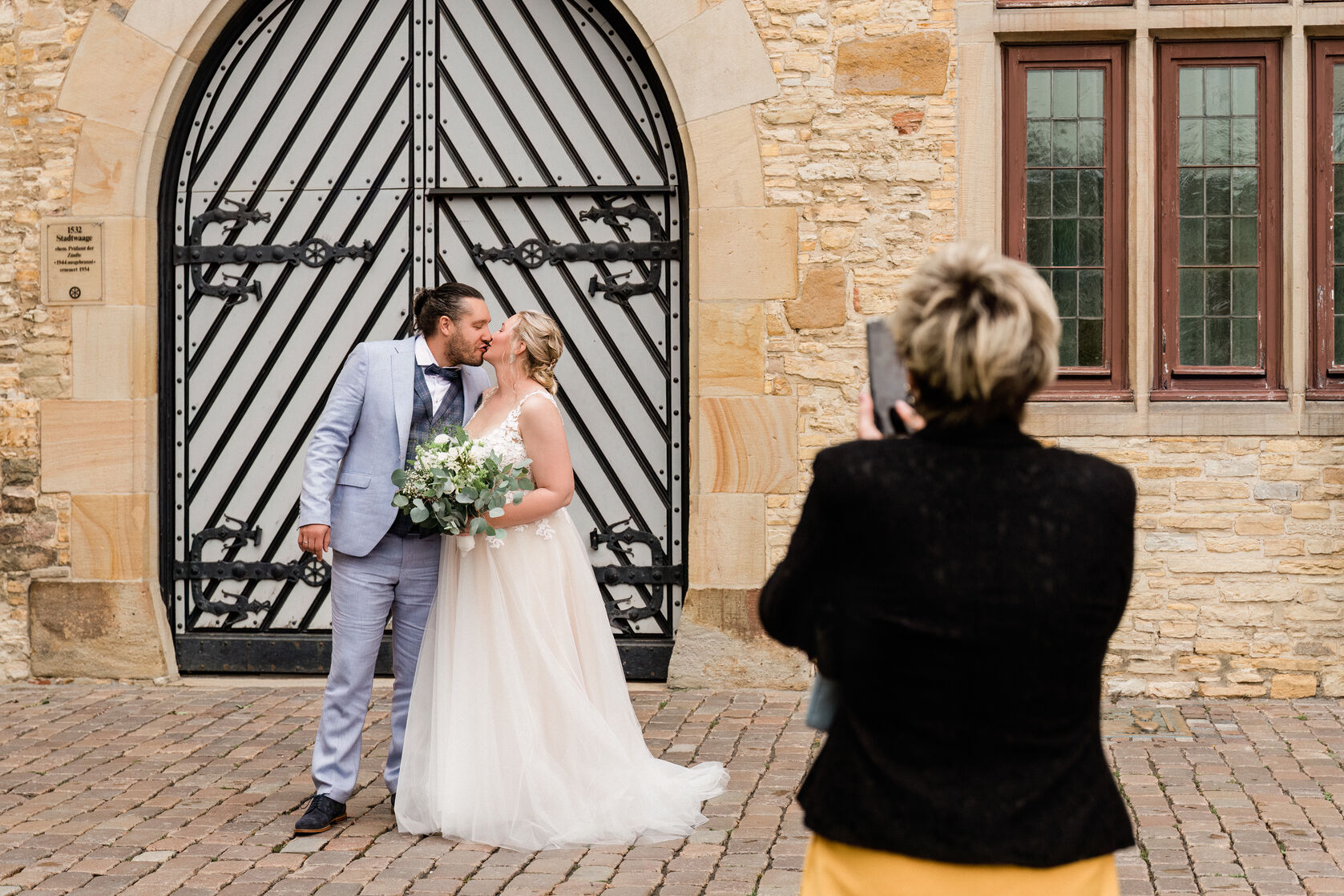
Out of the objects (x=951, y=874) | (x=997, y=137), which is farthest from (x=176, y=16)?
(x=951, y=874)

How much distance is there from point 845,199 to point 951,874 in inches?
212

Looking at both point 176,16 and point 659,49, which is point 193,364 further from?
point 659,49

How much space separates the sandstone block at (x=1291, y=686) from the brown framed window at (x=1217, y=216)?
144 cm

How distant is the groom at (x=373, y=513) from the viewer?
489cm

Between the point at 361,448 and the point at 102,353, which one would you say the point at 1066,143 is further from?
the point at 102,353

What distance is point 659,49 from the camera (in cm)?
716

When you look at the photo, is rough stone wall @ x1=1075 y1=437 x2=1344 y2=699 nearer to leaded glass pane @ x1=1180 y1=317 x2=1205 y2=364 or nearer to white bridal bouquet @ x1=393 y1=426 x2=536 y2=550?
leaded glass pane @ x1=1180 y1=317 x2=1205 y2=364

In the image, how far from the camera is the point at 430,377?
205 inches

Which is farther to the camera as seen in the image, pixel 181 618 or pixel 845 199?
pixel 181 618

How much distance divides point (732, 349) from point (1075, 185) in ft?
6.26

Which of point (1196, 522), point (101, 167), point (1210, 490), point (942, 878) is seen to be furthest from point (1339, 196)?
point (101, 167)

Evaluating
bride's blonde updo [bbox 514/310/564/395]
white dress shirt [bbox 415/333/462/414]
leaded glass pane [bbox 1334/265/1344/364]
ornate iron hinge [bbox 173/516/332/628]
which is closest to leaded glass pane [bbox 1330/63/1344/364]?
leaded glass pane [bbox 1334/265/1344/364]

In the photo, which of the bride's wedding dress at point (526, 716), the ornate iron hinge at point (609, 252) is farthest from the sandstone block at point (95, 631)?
the bride's wedding dress at point (526, 716)

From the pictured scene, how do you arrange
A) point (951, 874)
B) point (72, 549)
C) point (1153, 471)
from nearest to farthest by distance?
point (951, 874)
point (1153, 471)
point (72, 549)
